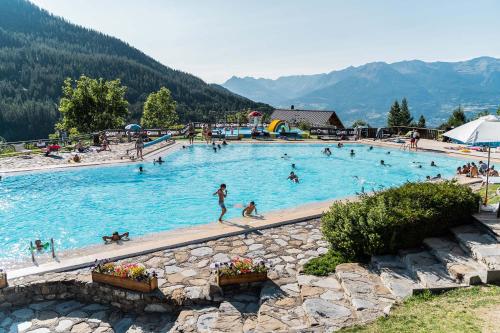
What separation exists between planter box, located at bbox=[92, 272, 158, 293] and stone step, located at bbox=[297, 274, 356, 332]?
2634 millimetres

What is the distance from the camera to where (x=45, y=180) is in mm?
19031

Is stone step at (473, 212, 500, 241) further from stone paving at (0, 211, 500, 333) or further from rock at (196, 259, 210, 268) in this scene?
rock at (196, 259, 210, 268)

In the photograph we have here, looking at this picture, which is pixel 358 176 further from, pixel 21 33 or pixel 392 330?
pixel 21 33

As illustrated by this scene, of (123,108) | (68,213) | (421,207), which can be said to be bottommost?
(68,213)

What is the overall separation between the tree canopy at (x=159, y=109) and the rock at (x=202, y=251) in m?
45.8

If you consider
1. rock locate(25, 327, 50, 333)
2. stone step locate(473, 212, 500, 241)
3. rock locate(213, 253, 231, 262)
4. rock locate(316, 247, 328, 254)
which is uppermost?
stone step locate(473, 212, 500, 241)

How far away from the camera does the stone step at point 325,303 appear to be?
5.35 meters

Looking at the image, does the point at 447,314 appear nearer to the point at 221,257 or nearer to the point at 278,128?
the point at 221,257

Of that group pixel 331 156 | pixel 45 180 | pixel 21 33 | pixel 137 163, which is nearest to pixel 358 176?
pixel 331 156

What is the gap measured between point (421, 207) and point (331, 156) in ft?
67.4

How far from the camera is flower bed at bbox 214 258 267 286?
668 cm

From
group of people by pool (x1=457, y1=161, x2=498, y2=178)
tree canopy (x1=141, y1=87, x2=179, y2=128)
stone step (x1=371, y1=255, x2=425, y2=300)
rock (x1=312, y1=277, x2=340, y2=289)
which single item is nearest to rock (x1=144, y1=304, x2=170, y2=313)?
rock (x1=312, y1=277, x2=340, y2=289)

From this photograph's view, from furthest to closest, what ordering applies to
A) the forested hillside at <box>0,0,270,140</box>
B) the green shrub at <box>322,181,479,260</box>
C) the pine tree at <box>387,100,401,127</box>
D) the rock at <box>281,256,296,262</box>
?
1. the forested hillside at <box>0,0,270,140</box>
2. the pine tree at <box>387,100,401,127</box>
3. the rock at <box>281,256,296,262</box>
4. the green shrub at <box>322,181,479,260</box>

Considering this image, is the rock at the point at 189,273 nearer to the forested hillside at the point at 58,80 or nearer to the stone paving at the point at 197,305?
the stone paving at the point at 197,305
